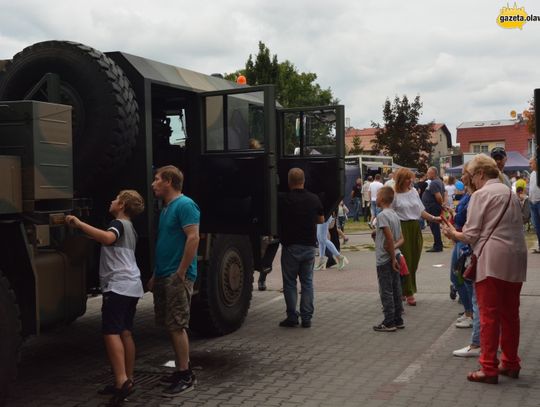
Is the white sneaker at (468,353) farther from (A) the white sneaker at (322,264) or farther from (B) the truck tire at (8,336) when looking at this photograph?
(A) the white sneaker at (322,264)

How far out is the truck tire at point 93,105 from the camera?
561 centimetres

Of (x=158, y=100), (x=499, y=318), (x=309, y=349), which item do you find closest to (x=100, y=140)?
(x=158, y=100)

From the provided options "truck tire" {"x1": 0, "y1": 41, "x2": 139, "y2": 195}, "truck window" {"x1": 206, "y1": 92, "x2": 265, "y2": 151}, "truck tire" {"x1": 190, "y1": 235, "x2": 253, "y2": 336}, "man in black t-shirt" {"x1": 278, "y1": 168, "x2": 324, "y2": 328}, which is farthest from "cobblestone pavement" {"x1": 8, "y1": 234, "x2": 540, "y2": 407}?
"truck window" {"x1": 206, "y1": 92, "x2": 265, "y2": 151}

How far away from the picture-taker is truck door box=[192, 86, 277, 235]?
6164mm

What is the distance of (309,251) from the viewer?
7867 millimetres

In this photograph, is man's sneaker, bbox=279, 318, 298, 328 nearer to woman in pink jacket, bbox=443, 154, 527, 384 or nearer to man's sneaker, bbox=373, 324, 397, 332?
man's sneaker, bbox=373, 324, 397, 332

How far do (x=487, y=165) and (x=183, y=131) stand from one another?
2.88m

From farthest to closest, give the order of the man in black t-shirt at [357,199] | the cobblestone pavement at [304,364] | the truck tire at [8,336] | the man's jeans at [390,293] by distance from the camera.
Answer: the man in black t-shirt at [357,199], the man's jeans at [390,293], the cobblestone pavement at [304,364], the truck tire at [8,336]

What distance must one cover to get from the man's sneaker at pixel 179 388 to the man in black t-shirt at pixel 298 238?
260 centimetres

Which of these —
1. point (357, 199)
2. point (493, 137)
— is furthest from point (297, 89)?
point (357, 199)

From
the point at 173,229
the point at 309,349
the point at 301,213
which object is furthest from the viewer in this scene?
the point at 301,213

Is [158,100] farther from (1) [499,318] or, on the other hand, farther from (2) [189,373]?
(1) [499,318]

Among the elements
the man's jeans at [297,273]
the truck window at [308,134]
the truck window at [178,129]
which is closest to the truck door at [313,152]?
the truck window at [308,134]

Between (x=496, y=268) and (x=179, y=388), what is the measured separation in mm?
2370
